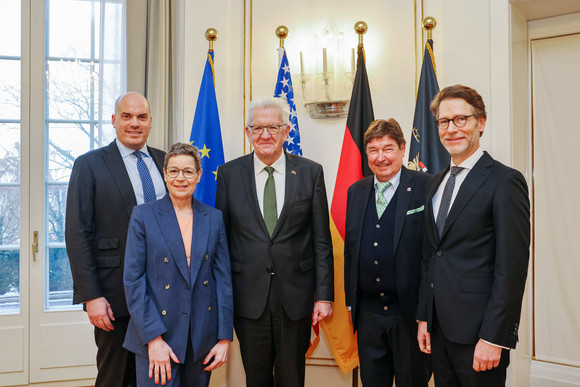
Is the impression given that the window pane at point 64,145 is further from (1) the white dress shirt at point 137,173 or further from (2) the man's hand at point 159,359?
(2) the man's hand at point 159,359

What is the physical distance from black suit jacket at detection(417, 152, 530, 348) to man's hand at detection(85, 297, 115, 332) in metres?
1.47

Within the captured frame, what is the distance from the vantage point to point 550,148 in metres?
2.96

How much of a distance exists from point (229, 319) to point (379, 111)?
1.89 metres

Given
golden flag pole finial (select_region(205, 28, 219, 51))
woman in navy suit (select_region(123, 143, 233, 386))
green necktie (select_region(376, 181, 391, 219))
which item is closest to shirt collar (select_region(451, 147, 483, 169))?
green necktie (select_region(376, 181, 391, 219))

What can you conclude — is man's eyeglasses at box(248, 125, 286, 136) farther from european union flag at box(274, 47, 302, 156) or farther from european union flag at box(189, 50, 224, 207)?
european union flag at box(189, 50, 224, 207)

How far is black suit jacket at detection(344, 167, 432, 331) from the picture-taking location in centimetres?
199

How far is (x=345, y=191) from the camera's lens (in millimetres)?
2861

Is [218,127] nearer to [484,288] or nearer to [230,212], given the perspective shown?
[230,212]

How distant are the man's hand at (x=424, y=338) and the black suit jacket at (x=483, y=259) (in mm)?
124

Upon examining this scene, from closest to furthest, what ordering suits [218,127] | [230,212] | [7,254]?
[230,212], [218,127], [7,254]

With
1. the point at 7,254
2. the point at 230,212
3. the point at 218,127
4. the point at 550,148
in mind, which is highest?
the point at 218,127

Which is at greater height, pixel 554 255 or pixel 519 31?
pixel 519 31

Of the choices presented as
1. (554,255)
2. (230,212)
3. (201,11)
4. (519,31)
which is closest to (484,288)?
(230,212)

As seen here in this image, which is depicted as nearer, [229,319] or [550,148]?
[229,319]
